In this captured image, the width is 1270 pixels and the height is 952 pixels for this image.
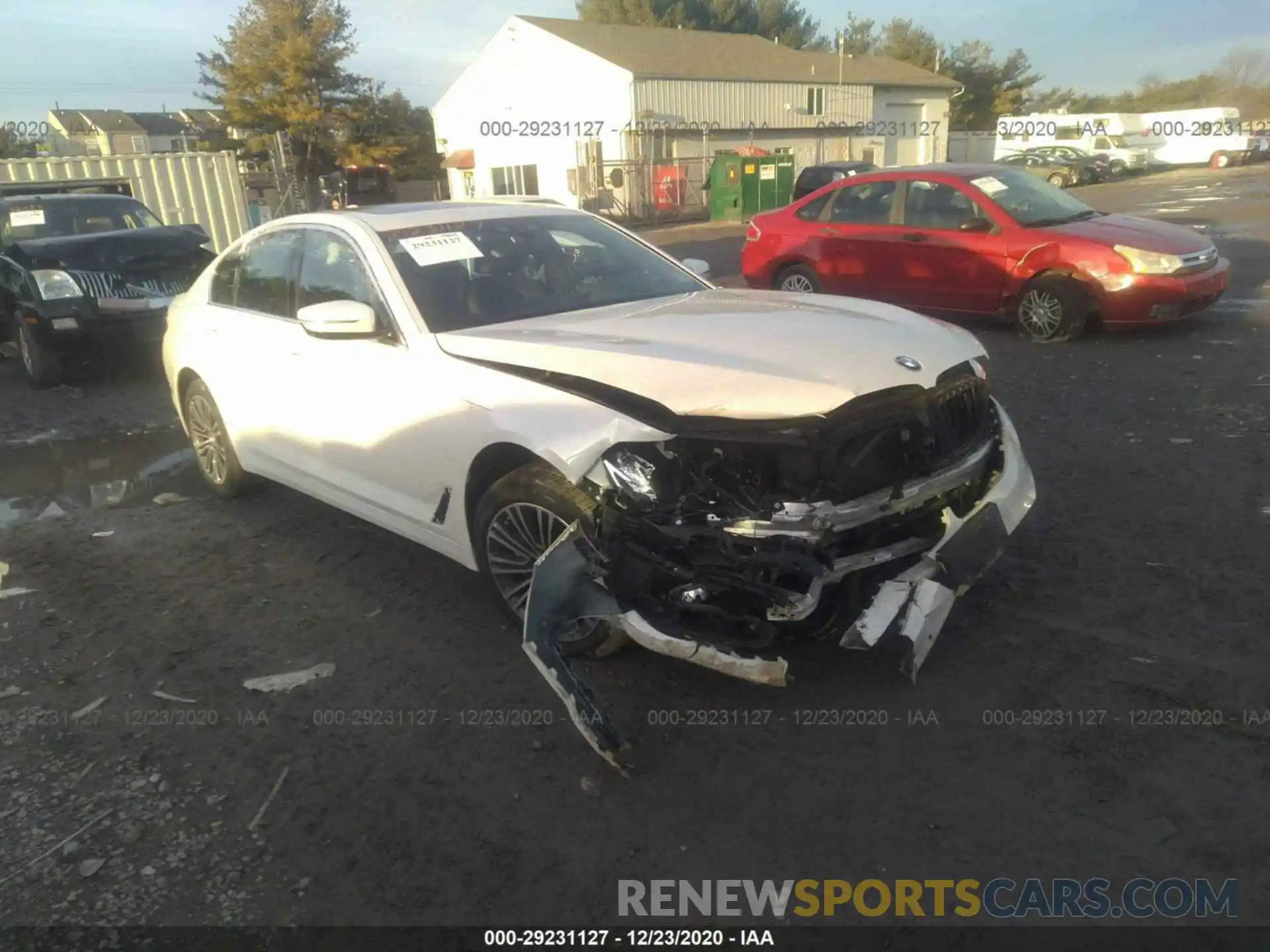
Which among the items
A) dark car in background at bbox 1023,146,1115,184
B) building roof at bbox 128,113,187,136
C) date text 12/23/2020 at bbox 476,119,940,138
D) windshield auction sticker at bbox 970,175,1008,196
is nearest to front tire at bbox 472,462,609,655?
windshield auction sticker at bbox 970,175,1008,196

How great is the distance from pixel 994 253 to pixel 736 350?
19.7 feet

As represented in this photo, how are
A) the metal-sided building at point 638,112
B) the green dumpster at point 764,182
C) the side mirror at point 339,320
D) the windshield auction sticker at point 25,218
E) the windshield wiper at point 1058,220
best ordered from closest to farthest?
the side mirror at point 339,320, the windshield wiper at point 1058,220, the windshield auction sticker at point 25,218, the green dumpster at point 764,182, the metal-sided building at point 638,112

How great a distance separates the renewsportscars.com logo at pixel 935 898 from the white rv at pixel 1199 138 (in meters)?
45.6

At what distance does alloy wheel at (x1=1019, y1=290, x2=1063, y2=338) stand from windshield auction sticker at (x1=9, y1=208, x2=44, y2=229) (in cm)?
983

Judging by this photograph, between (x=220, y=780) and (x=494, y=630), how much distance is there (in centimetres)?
120

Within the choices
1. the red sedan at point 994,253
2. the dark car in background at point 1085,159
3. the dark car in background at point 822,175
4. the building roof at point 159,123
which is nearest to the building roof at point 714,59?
the dark car in background at point 1085,159

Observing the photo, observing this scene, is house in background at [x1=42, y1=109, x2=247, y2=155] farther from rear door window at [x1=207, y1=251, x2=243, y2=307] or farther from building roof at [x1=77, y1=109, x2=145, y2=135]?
rear door window at [x1=207, y1=251, x2=243, y2=307]

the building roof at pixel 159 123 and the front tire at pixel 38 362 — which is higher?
the building roof at pixel 159 123

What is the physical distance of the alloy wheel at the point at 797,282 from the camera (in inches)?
390

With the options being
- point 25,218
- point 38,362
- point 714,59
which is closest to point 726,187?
point 714,59

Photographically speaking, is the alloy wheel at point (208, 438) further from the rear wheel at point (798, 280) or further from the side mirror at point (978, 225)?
the side mirror at point (978, 225)

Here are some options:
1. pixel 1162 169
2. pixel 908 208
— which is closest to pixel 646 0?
pixel 1162 169

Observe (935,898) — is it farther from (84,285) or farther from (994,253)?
(84,285)

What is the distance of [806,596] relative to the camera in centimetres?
293
